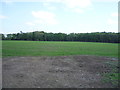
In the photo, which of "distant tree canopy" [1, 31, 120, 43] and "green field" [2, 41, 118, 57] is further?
"distant tree canopy" [1, 31, 120, 43]

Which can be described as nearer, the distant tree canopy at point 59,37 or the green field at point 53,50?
the green field at point 53,50

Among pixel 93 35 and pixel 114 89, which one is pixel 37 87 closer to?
pixel 114 89

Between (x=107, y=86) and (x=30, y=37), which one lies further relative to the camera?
(x=30, y=37)

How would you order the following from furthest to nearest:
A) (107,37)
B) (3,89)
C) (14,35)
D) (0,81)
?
(14,35)
(107,37)
(0,81)
(3,89)

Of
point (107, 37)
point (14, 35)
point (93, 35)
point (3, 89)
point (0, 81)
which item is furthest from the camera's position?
point (14, 35)

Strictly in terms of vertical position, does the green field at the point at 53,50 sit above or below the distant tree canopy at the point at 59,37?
below

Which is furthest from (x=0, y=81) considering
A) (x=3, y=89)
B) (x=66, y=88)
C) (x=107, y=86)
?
(x=107, y=86)

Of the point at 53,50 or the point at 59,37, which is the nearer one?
the point at 53,50

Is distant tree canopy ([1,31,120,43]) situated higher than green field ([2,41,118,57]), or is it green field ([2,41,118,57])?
distant tree canopy ([1,31,120,43])

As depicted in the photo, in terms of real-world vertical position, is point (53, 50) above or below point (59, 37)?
below

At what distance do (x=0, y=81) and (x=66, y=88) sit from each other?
2174mm

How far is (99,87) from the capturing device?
10.6 ft

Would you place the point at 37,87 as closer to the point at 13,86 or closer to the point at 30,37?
the point at 13,86

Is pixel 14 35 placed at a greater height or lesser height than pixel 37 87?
greater
